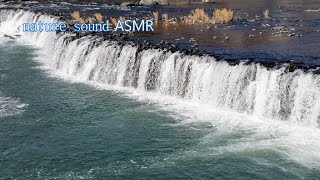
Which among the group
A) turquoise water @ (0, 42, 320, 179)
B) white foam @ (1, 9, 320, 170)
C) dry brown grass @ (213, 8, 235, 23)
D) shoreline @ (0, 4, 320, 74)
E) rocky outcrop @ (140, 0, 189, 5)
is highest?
rocky outcrop @ (140, 0, 189, 5)

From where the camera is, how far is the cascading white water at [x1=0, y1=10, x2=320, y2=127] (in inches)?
887

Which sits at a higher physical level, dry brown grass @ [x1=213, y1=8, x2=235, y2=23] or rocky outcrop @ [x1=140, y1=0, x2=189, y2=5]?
rocky outcrop @ [x1=140, y1=0, x2=189, y2=5]

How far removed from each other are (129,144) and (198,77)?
7677mm

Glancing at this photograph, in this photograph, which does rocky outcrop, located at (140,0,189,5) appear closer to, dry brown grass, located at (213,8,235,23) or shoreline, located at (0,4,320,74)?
dry brown grass, located at (213,8,235,23)

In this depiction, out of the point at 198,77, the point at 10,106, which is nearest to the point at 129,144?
the point at 198,77

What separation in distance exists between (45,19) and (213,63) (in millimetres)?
26454

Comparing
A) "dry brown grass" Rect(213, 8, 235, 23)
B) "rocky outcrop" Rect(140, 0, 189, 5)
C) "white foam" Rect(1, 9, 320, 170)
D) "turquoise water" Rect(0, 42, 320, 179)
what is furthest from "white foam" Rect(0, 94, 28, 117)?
"rocky outcrop" Rect(140, 0, 189, 5)

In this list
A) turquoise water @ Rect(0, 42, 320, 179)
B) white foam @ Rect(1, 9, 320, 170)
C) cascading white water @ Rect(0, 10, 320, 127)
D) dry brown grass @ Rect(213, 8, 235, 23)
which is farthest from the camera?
dry brown grass @ Rect(213, 8, 235, 23)

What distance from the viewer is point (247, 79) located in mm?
24453

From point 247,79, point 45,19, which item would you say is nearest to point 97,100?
point 247,79

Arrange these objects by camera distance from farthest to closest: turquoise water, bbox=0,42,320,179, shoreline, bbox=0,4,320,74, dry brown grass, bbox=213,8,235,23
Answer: dry brown grass, bbox=213,8,235,23 → shoreline, bbox=0,4,320,74 → turquoise water, bbox=0,42,320,179

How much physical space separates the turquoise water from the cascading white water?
6.33 feet

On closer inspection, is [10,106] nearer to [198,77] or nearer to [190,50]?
[198,77]

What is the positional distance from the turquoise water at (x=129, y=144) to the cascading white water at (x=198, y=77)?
6.33 ft
